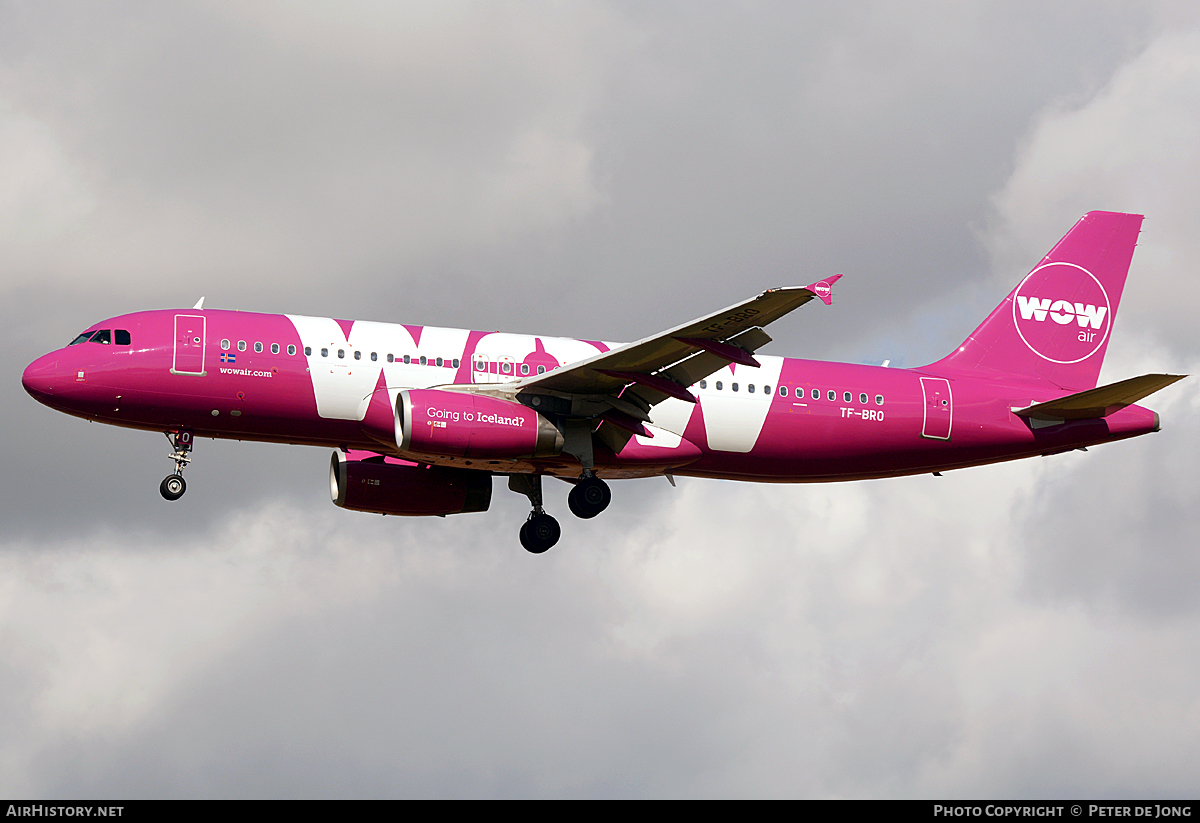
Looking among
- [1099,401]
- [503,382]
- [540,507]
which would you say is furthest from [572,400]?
[1099,401]

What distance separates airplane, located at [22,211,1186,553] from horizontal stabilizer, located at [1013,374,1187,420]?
77mm

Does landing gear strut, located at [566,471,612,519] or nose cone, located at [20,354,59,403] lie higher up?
nose cone, located at [20,354,59,403]

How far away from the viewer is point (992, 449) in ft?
134

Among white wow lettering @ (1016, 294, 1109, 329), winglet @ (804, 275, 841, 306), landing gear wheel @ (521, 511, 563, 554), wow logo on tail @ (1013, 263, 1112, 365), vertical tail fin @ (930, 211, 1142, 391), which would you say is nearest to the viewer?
winglet @ (804, 275, 841, 306)

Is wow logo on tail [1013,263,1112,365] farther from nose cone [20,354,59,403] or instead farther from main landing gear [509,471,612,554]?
nose cone [20,354,59,403]

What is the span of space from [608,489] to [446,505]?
18.1ft

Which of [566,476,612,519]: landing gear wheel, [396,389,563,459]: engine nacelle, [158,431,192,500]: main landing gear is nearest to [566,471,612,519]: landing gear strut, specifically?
[566,476,612,519]: landing gear wheel

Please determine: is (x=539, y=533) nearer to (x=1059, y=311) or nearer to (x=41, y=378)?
(x=41, y=378)

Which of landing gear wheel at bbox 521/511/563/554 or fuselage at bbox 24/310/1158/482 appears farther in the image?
landing gear wheel at bbox 521/511/563/554

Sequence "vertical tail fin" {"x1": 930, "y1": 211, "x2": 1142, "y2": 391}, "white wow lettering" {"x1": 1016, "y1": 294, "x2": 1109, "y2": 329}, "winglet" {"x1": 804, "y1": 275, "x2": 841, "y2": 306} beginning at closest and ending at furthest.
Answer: "winglet" {"x1": 804, "y1": 275, "x2": 841, "y2": 306}
"vertical tail fin" {"x1": 930, "y1": 211, "x2": 1142, "y2": 391}
"white wow lettering" {"x1": 1016, "y1": 294, "x2": 1109, "y2": 329}

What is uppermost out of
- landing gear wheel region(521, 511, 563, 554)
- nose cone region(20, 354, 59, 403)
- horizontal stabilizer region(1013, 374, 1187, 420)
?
nose cone region(20, 354, 59, 403)

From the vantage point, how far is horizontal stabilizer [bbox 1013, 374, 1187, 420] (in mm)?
37750

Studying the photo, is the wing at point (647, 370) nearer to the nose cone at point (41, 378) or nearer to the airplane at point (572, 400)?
the airplane at point (572, 400)

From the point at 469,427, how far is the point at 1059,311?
63.9ft
